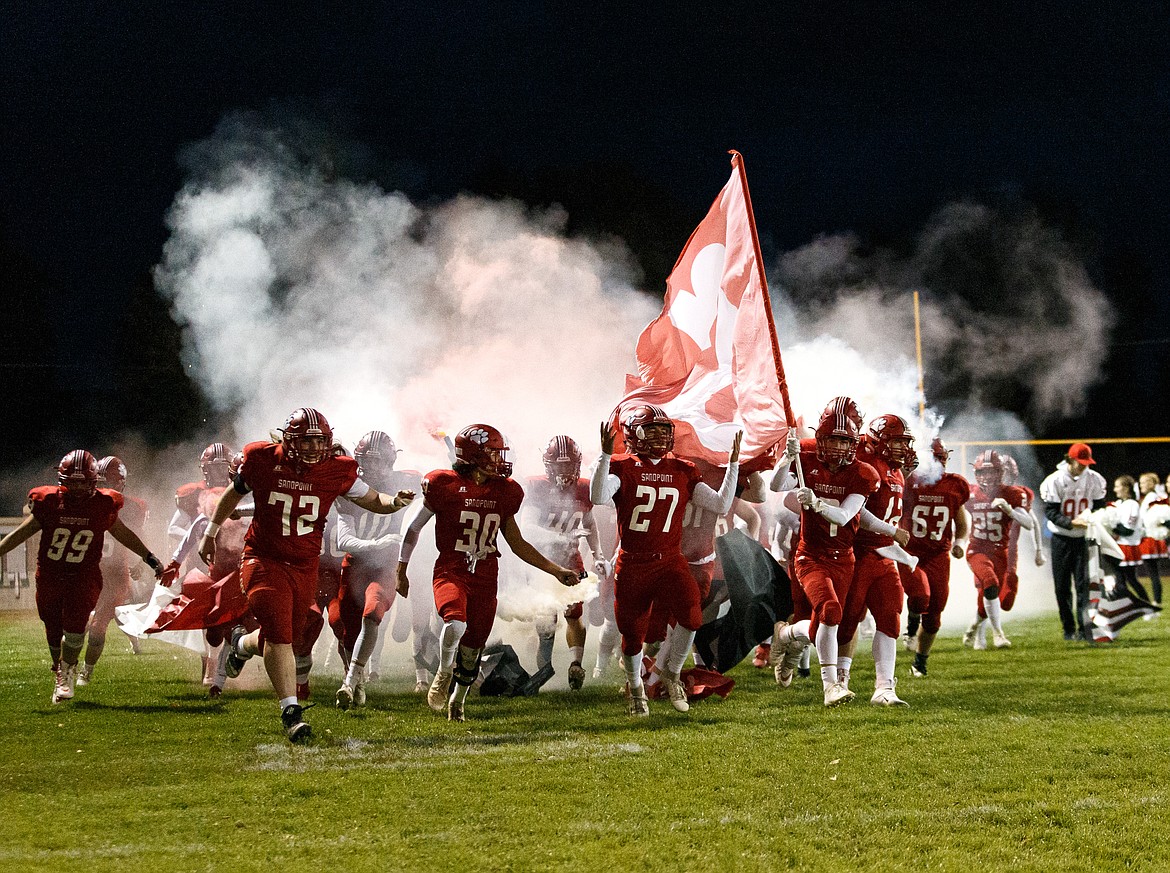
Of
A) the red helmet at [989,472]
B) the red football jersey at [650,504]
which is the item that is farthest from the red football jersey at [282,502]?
the red helmet at [989,472]

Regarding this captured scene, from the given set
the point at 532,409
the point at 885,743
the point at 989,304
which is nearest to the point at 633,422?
the point at 885,743

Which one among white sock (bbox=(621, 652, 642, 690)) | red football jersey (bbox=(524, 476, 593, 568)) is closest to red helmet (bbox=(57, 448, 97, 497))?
red football jersey (bbox=(524, 476, 593, 568))

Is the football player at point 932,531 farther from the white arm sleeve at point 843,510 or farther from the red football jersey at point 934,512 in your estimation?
the white arm sleeve at point 843,510

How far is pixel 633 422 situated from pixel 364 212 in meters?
8.90

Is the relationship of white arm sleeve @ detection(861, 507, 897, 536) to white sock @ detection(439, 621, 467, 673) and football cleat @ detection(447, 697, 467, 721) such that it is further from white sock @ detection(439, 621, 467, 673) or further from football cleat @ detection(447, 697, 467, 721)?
football cleat @ detection(447, 697, 467, 721)

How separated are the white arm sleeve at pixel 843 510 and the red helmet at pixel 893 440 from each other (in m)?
0.77

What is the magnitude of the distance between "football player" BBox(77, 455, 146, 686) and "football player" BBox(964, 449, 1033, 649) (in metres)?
7.75

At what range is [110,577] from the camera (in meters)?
9.52

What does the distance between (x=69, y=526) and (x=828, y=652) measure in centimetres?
525

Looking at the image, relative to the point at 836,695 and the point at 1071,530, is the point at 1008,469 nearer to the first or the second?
the point at 1071,530

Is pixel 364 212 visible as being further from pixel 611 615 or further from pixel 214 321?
pixel 611 615

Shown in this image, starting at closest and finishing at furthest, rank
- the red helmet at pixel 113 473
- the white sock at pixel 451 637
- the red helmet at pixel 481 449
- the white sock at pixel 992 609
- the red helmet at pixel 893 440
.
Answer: the white sock at pixel 451 637 < the red helmet at pixel 481 449 < the red helmet at pixel 893 440 < the red helmet at pixel 113 473 < the white sock at pixel 992 609

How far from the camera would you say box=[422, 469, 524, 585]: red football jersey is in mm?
6863

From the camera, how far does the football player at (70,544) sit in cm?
777
